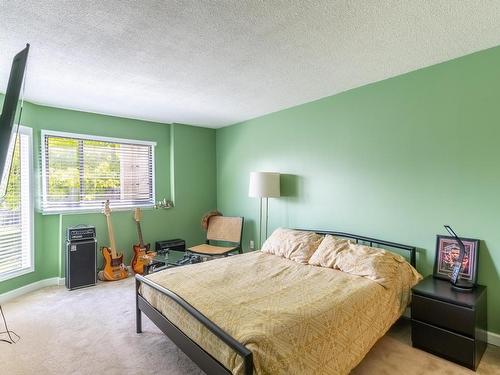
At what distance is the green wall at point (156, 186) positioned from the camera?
12.6ft

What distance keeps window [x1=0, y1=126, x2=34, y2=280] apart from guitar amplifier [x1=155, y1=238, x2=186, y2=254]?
1.66 m

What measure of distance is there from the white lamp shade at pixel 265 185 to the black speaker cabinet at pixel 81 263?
2.39m

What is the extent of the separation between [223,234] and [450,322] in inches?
131

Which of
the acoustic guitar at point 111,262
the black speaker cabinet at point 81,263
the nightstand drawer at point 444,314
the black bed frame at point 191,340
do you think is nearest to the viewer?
the black bed frame at point 191,340

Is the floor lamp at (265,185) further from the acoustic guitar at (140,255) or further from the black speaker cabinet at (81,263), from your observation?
the black speaker cabinet at (81,263)

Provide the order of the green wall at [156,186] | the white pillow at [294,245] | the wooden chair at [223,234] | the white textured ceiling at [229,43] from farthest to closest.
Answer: the wooden chair at [223,234], the green wall at [156,186], the white pillow at [294,245], the white textured ceiling at [229,43]

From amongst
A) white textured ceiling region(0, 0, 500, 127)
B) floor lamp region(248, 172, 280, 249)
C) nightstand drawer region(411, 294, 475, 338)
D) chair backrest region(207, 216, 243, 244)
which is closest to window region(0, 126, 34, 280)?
white textured ceiling region(0, 0, 500, 127)

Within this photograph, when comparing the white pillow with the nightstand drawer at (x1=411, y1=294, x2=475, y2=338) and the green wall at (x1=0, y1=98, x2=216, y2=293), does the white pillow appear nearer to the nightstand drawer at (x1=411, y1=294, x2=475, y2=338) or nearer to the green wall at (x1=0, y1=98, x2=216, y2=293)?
the nightstand drawer at (x1=411, y1=294, x2=475, y2=338)

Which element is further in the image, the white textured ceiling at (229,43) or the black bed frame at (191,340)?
the white textured ceiling at (229,43)

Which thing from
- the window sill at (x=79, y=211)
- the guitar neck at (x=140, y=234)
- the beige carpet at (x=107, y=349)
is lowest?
the beige carpet at (x=107, y=349)

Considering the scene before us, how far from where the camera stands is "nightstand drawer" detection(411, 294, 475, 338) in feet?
6.83

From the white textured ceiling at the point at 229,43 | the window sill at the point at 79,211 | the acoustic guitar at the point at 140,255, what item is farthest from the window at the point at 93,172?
the white textured ceiling at the point at 229,43

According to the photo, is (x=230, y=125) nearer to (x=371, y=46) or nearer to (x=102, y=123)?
(x=102, y=123)

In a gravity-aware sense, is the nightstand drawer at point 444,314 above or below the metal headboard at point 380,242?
below
